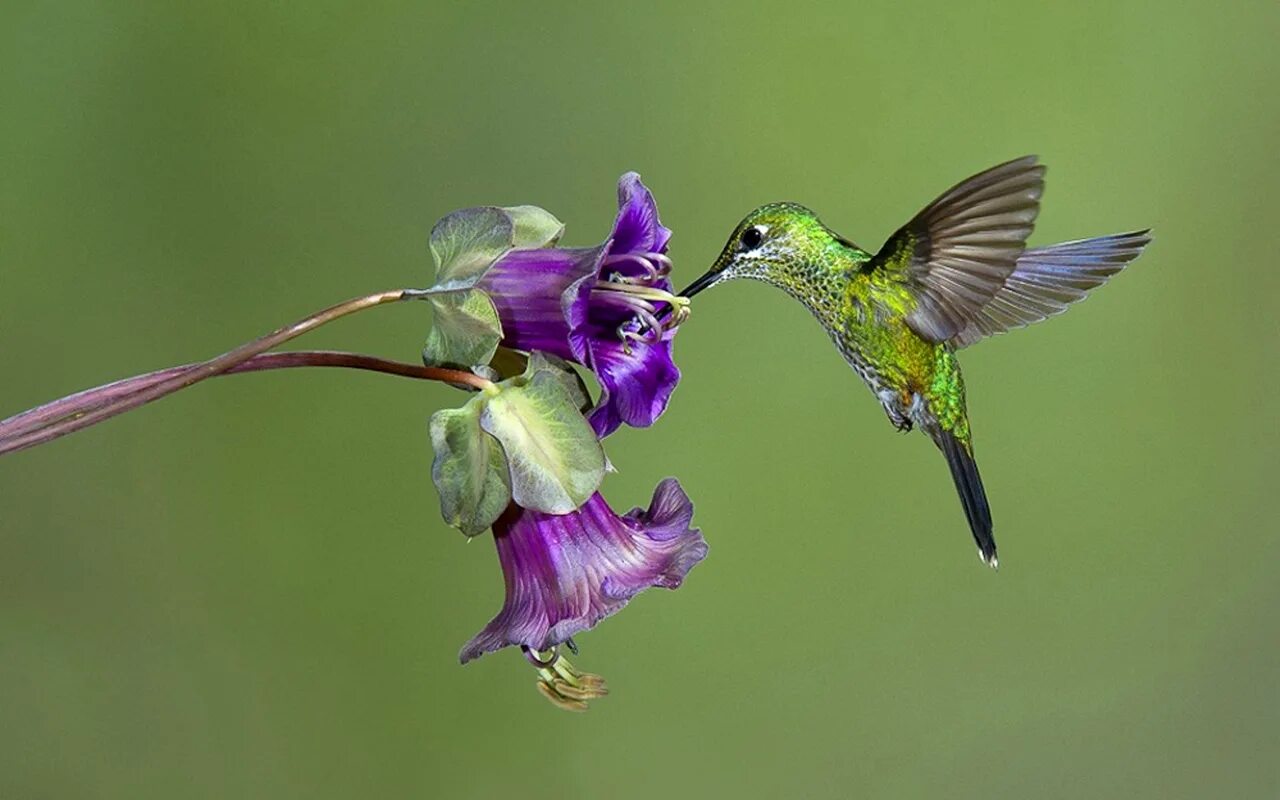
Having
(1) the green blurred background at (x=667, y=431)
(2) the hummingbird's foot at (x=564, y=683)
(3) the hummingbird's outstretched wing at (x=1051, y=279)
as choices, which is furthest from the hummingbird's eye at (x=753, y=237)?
(1) the green blurred background at (x=667, y=431)

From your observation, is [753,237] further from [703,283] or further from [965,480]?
[965,480]

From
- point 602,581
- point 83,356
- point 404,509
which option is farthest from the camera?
point 404,509

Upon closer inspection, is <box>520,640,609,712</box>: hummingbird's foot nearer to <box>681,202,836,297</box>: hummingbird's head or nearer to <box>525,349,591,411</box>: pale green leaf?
<box>525,349,591,411</box>: pale green leaf

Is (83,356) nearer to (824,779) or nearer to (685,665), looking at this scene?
(685,665)

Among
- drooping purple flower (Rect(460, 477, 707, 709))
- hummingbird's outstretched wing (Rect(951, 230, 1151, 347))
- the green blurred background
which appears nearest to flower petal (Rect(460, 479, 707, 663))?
drooping purple flower (Rect(460, 477, 707, 709))

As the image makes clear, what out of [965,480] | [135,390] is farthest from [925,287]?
[135,390]

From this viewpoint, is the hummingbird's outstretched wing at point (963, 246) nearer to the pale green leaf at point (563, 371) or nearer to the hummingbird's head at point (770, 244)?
the hummingbird's head at point (770, 244)

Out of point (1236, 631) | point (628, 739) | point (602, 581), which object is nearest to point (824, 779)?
point (628, 739)
